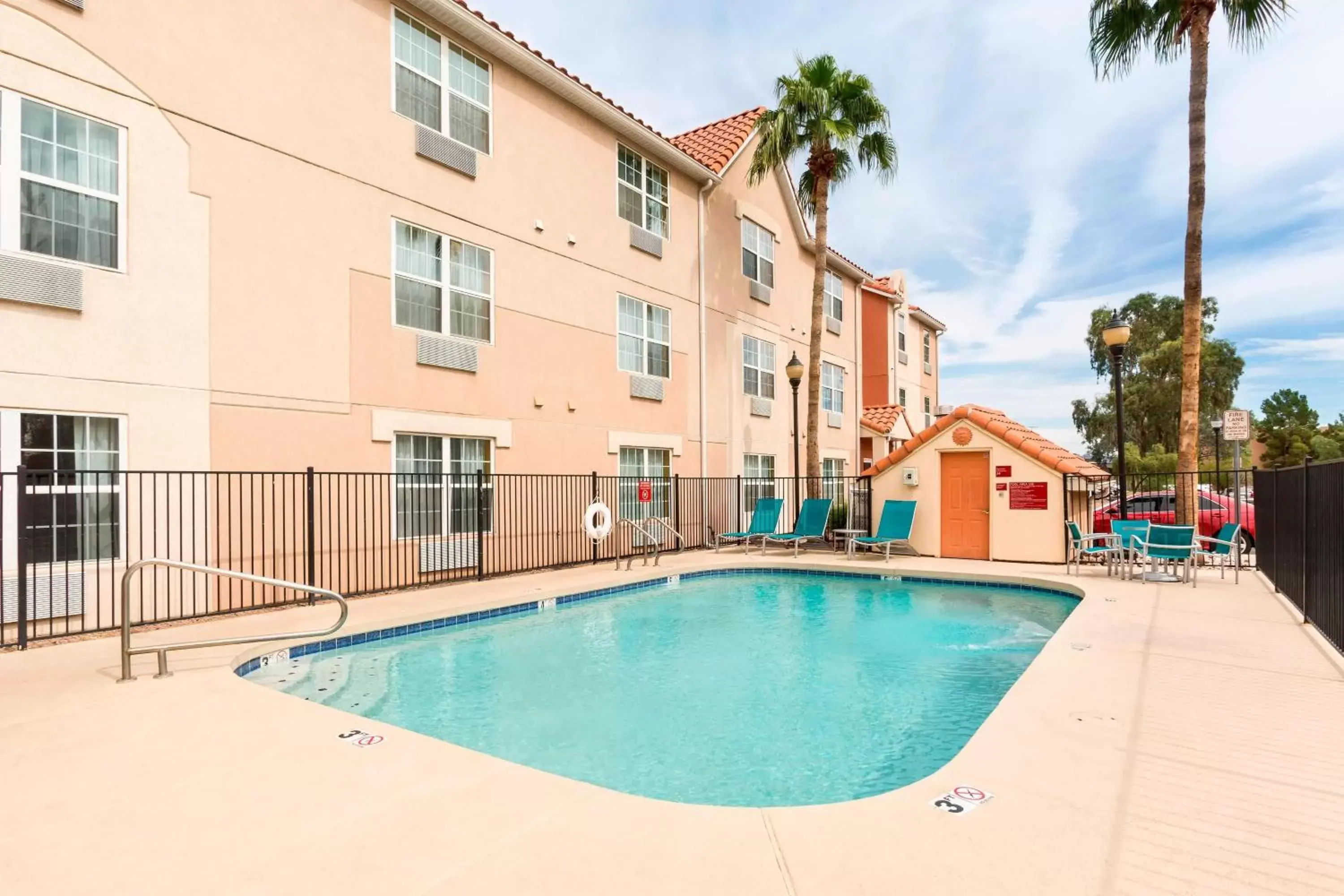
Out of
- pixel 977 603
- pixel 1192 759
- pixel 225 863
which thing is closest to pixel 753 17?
pixel 977 603

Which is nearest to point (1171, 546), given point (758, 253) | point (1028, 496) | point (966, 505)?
point (1028, 496)

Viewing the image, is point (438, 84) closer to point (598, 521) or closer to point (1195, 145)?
point (598, 521)

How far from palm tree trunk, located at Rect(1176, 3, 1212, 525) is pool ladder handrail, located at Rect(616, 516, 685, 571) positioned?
938cm

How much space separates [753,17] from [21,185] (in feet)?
39.6

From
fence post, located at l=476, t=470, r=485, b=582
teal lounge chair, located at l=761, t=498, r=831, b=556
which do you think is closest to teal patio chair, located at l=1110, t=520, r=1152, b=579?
teal lounge chair, located at l=761, t=498, r=831, b=556

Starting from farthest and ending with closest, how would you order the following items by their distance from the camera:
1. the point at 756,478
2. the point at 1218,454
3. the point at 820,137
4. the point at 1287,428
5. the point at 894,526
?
the point at 1287,428 → the point at 1218,454 → the point at 756,478 → the point at 820,137 → the point at 894,526

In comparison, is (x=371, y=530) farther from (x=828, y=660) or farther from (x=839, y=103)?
(x=839, y=103)

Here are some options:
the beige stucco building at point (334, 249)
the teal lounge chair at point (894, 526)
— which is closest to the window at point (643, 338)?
the beige stucco building at point (334, 249)

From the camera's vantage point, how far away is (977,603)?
10344mm

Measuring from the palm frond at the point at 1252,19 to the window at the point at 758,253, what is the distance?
33.7ft

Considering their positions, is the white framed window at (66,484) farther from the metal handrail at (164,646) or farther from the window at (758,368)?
the window at (758,368)

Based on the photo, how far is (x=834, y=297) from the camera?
75.5 ft

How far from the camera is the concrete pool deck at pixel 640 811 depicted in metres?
2.53

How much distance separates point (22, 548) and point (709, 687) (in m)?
6.40
